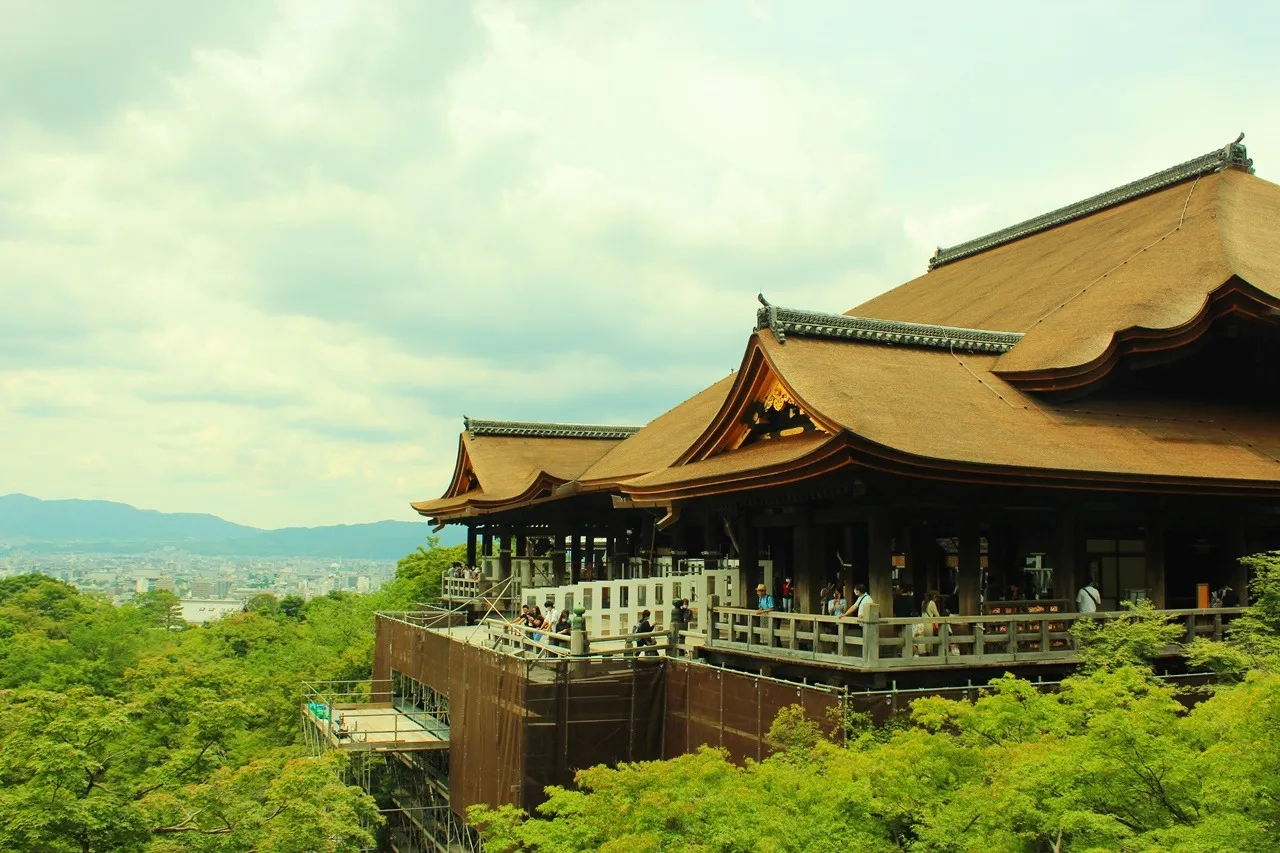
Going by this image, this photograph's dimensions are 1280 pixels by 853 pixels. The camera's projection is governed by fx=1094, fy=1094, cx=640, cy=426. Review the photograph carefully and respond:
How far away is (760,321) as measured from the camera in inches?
705

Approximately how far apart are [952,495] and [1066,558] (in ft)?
7.42

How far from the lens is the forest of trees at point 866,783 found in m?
8.86

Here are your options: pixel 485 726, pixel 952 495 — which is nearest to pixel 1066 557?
pixel 952 495

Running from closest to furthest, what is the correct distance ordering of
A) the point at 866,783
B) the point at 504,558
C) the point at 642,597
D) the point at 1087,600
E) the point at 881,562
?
the point at 866,783
the point at 881,562
the point at 1087,600
the point at 642,597
the point at 504,558

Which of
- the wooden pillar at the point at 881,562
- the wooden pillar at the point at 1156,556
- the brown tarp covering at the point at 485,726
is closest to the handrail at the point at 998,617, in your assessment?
the wooden pillar at the point at 881,562

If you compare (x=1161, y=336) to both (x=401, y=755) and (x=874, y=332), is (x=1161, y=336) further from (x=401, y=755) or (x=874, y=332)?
(x=401, y=755)

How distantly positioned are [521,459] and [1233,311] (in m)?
19.9

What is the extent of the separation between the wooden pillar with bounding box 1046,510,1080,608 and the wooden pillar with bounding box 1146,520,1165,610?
5.05 ft

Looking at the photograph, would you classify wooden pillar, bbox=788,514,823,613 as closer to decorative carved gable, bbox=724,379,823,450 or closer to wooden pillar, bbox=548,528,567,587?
decorative carved gable, bbox=724,379,823,450

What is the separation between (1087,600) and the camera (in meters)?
15.8

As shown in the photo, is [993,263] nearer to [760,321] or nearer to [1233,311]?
[1233,311]

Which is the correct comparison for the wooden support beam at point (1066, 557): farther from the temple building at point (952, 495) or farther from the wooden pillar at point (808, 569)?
the wooden pillar at point (808, 569)

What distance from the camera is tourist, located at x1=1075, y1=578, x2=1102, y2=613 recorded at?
51.8 ft

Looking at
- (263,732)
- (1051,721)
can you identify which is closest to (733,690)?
(1051,721)
